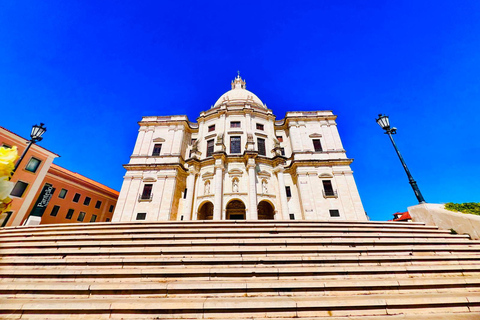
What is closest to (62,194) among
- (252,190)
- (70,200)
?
(70,200)

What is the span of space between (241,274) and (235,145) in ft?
57.7

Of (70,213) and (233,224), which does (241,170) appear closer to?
(233,224)

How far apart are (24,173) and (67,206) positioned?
716cm

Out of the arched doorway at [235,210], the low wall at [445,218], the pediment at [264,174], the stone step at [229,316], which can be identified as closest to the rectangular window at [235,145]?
the pediment at [264,174]

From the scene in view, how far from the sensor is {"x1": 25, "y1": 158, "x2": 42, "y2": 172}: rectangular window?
19962mm

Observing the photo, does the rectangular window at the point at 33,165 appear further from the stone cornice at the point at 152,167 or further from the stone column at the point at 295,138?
the stone column at the point at 295,138

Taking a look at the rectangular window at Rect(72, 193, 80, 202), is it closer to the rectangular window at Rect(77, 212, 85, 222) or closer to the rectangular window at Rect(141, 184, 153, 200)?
the rectangular window at Rect(77, 212, 85, 222)

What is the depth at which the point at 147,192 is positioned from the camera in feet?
71.1

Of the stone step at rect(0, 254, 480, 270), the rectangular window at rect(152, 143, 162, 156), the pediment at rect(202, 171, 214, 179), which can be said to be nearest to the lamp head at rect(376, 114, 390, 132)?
the stone step at rect(0, 254, 480, 270)

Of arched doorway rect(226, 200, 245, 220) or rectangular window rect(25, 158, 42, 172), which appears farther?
arched doorway rect(226, 200, 245, 220)

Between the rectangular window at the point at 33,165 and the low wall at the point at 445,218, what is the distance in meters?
33.2

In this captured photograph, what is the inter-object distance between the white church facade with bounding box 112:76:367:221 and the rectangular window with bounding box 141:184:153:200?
0.10 meters

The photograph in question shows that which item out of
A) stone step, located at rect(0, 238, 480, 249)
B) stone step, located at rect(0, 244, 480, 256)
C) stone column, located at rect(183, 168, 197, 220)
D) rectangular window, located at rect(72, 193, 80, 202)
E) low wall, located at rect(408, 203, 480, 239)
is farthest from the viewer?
rectangular window, located at rect(72, 193, 80, 202)

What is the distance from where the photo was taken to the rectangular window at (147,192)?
70.0 feet
